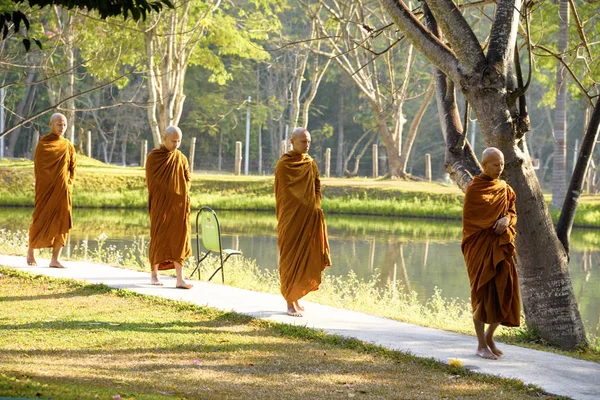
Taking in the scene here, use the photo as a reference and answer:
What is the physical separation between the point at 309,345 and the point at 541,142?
186 feet

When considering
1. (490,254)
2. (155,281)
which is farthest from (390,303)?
(490,254)

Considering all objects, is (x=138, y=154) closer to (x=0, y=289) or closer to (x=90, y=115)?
(x=90, y=115)

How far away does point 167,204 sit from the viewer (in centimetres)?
1186

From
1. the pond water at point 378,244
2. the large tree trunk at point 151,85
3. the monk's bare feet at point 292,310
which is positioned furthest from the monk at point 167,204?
the large tree trunk at point 151,85

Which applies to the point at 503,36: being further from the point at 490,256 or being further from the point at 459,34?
the point at 490,256

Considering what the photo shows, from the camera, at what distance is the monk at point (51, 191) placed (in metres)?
13.3

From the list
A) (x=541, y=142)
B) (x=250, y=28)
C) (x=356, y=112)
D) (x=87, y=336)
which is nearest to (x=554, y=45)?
(x=250, y=28)

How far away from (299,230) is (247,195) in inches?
972

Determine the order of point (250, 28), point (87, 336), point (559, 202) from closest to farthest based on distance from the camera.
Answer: point (87, 336) → point (559, 202) → point (250, 28)

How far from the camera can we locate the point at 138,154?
207ft

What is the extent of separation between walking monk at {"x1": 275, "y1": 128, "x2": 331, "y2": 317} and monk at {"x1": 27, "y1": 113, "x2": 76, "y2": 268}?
4.14 meters

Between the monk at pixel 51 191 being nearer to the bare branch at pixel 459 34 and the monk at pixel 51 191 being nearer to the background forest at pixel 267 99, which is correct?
the bare branch at pixel 459 34

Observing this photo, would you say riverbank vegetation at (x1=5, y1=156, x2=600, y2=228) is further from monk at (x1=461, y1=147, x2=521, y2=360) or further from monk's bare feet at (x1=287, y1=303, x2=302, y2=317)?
monk at (x1=461, y1=147, x2=521, y2=360)

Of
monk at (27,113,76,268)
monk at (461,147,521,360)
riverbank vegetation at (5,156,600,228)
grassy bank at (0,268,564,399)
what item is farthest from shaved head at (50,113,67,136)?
riverbank vegetation at (5,156,600,228)
